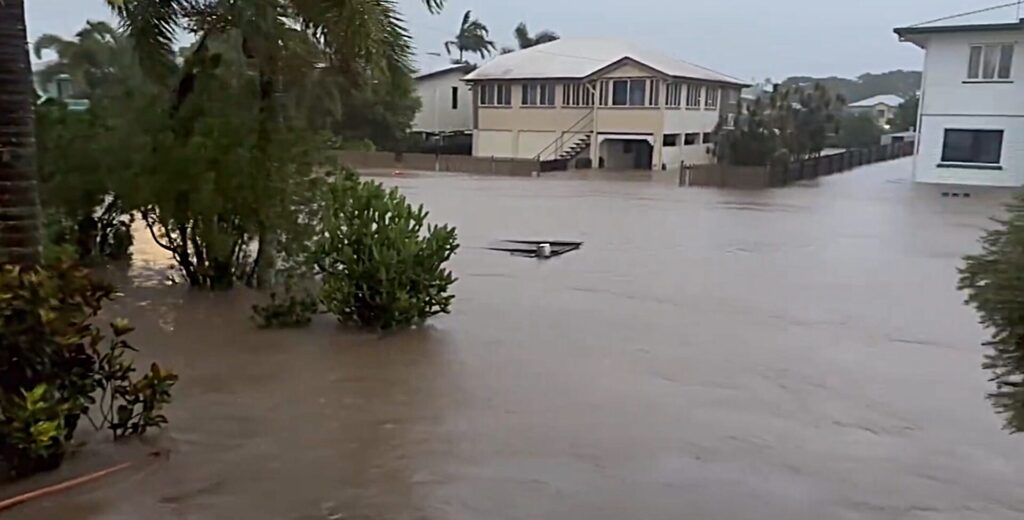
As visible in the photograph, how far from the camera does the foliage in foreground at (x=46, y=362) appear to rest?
5215 mm

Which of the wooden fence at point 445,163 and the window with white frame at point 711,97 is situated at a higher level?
the window with white frame at point 711,97

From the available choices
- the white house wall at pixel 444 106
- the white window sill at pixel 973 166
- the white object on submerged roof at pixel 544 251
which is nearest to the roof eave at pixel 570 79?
the white house wall at pixel 444 106

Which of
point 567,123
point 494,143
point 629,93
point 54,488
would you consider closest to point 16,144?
point 54,488

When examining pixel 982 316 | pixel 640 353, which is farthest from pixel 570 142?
pixel 982 316

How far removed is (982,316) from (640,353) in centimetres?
582

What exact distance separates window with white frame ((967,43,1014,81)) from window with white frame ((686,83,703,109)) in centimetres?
1334

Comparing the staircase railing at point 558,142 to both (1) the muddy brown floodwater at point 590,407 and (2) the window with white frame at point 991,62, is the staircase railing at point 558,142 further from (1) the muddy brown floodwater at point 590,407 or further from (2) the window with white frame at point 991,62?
(1) the muddy brown floodwater at point 590,407

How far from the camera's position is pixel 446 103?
48.2 m

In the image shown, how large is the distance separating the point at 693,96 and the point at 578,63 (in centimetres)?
529

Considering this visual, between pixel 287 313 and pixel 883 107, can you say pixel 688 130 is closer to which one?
pixel 287 313

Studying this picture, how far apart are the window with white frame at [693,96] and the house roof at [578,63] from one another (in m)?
0.49

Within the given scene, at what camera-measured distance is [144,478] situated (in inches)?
223

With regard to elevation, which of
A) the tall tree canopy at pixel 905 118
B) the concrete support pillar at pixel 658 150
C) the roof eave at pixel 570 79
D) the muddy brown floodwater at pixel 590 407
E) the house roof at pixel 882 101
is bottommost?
the muddy brown floodwater at pixel 590 407

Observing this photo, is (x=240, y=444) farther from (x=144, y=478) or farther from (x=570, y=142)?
(x=570, y=142)
